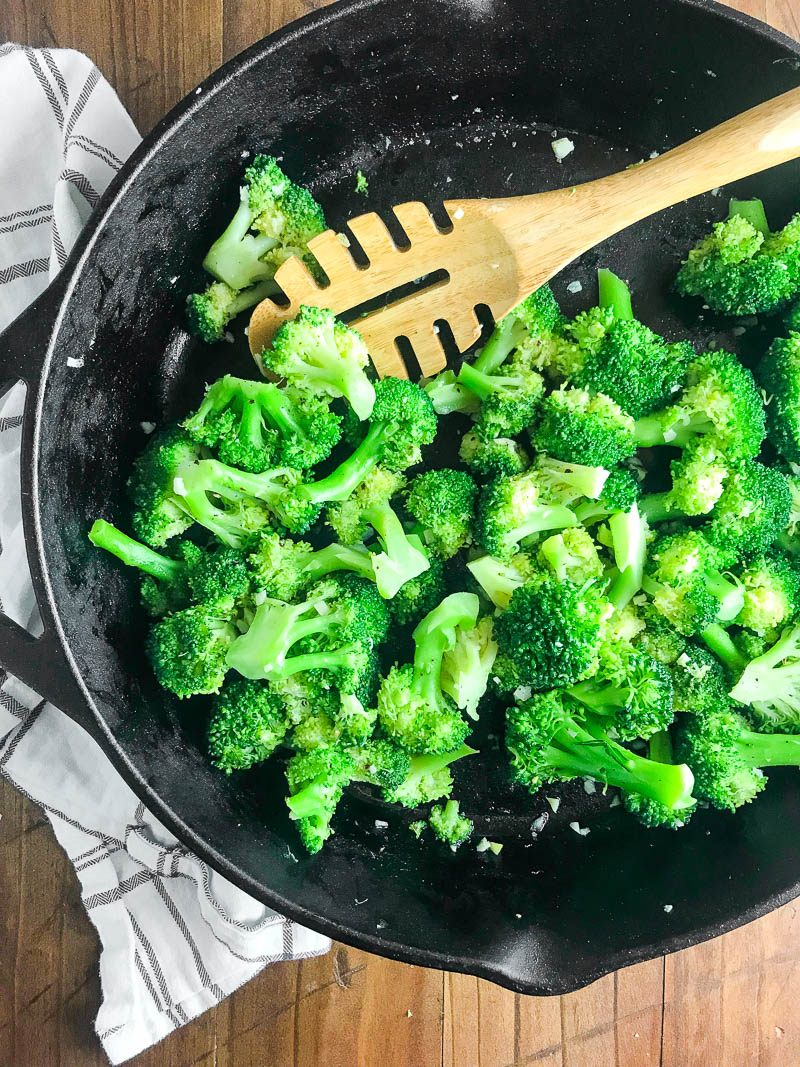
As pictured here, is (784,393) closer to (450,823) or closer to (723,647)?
(723,647)

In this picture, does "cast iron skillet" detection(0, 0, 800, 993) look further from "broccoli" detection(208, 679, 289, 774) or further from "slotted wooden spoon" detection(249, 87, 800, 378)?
"slotted wooden spoon" detection(249, 87, 800, 378)

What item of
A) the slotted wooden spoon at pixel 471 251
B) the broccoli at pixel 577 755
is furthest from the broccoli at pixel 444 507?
the broccoli at pixel 577 755

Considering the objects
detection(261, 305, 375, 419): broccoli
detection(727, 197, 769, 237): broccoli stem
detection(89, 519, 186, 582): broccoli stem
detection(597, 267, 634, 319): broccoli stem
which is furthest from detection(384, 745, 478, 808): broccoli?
detection(727, 197, 769, 237): broccoli stem

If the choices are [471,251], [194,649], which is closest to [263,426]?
[194,649]

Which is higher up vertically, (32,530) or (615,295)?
(32,530)

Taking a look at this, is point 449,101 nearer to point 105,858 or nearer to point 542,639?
point 542,639

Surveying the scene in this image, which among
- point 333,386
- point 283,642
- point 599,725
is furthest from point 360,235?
point 599,725
